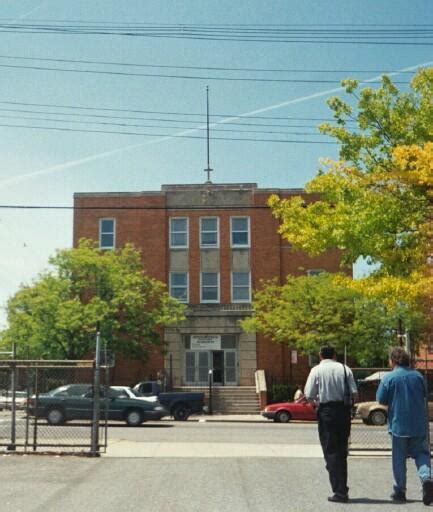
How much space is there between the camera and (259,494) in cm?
936

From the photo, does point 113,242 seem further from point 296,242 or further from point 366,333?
point 296,242

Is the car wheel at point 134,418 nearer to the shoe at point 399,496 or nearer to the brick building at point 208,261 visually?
the brick building at point 208,261

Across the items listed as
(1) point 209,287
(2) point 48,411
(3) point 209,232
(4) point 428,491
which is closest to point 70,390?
(2) point 48,411

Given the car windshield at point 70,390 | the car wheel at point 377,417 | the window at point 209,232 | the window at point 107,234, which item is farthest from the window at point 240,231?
the car windshield at point 70,390

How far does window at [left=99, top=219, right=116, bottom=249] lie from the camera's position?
4494 cm

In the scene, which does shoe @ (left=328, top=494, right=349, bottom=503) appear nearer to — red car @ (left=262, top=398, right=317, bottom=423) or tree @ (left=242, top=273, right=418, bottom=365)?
red car @ (left=262, top=398, right=317, bottom=423)

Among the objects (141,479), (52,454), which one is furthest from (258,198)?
(141,479)

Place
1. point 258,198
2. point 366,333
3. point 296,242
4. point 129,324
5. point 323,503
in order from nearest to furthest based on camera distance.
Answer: point 323,503 → point 296,242 → point 366,333 → point 129,324 → point 258,198

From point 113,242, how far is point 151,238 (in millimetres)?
2230

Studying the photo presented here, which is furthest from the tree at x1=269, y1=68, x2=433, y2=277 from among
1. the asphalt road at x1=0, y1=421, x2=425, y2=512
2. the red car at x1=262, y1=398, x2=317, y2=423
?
the red car at x1=262, y1=398, x2=317, y2=423

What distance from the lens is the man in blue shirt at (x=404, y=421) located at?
8.79 meters

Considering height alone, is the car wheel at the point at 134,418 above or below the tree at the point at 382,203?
below

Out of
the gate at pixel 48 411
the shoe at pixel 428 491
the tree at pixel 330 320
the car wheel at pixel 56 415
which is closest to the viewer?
the shoe at pixel 428 491

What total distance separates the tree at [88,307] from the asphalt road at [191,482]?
71.9 ft
